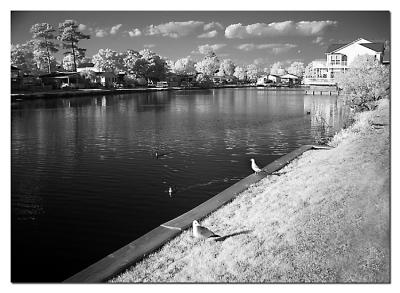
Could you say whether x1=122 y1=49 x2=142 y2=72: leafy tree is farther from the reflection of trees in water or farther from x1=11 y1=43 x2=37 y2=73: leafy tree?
x1=11 y1=43 x2=37 y2=73: leafy tree

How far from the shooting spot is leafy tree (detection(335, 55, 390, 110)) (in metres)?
14.5

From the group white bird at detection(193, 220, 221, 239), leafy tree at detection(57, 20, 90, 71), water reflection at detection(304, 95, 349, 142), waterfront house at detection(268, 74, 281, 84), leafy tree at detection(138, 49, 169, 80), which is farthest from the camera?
waterfront house at detection(268, 74, 281, 84)

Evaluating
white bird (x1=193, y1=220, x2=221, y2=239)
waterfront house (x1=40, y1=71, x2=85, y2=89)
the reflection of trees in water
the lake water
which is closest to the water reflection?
the reflection of trees in water

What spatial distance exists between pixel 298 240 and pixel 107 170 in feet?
20.5

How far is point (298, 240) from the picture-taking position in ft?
18.2

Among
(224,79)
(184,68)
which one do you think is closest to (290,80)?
(224,79)

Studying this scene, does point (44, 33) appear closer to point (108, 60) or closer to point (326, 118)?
point (326, 118)

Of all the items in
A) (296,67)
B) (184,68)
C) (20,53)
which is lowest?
(20,53)

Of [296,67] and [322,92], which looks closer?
[296,67]

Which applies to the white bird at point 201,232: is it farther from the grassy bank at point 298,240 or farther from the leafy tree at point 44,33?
the leafy tree at point 44,33

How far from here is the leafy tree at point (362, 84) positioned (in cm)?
1452

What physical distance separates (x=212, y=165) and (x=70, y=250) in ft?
17.9

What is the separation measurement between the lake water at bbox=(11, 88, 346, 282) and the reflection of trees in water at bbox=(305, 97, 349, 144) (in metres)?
0.14

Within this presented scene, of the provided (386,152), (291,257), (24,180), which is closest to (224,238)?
(291,257)
